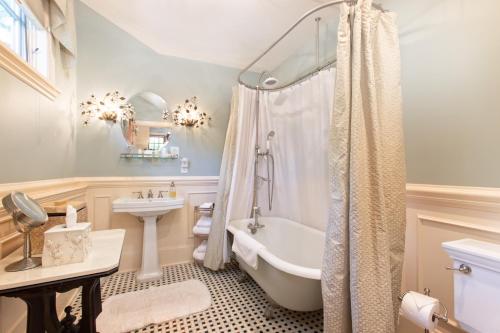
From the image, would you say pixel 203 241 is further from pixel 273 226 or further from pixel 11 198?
pixel 11 198

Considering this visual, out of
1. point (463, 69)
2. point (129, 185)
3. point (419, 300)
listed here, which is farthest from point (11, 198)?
point (463, 69)

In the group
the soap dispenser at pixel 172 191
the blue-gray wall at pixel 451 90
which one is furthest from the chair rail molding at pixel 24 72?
the blue-gray wall at pixel 451 90

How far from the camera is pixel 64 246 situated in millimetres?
1023

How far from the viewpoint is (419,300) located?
1.11 metres

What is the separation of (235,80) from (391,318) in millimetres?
2977

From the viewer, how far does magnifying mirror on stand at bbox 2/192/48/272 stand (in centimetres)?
95

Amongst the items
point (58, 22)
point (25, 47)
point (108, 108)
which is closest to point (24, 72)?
point (25, 47)

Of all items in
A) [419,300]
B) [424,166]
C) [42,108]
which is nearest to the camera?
[419,300]

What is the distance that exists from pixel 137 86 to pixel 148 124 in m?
0.45

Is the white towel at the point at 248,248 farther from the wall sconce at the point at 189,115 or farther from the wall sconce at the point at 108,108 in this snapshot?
the wall sconce at the point at 108,108

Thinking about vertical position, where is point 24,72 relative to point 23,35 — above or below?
below

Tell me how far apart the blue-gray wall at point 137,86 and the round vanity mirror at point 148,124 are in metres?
0.08

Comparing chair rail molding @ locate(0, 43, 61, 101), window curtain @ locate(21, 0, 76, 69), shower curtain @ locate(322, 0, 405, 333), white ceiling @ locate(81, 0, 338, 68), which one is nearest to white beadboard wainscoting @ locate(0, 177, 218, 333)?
chair rail molding @ locate(0, 43, 61, 101)

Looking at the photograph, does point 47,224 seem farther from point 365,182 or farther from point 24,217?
point 365,182
